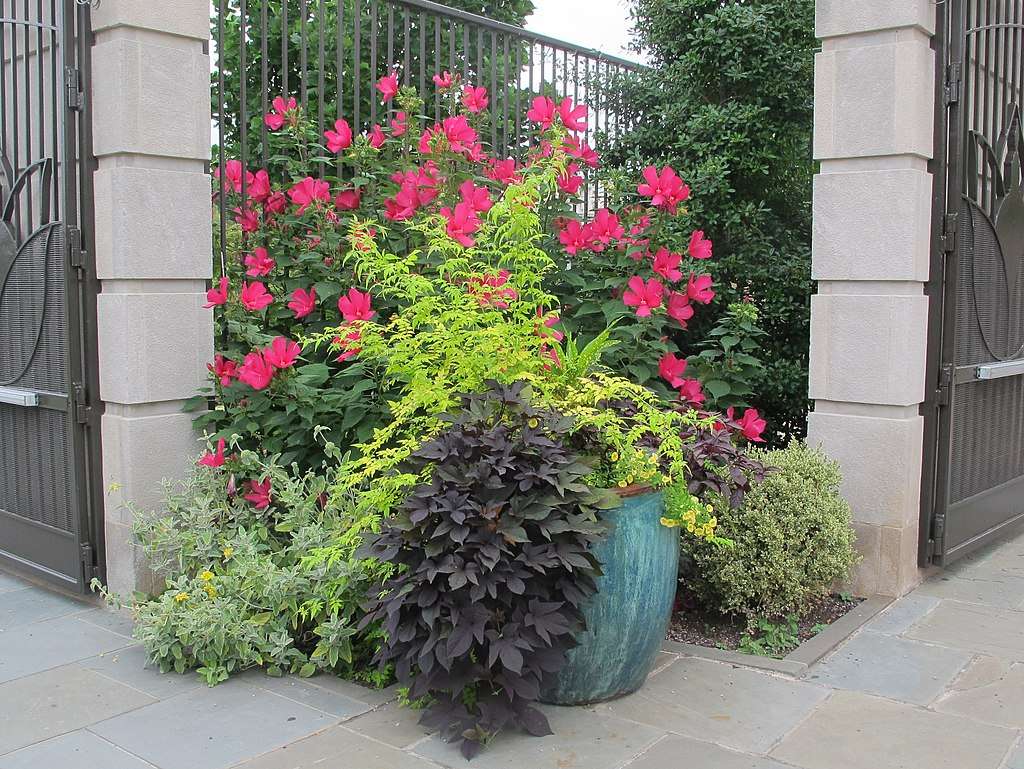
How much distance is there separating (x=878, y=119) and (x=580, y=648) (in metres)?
2.82

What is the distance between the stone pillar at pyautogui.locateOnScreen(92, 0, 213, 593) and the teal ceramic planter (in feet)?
7.10

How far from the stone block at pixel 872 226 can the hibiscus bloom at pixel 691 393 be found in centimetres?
79

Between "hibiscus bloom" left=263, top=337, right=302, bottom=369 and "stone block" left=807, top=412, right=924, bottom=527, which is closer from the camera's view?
"hibiscus bloom" left=263, top=337, right=302, bottom=369

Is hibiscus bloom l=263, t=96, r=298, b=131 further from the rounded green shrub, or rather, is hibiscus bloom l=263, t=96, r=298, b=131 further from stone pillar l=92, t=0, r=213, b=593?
the rounded green shrub

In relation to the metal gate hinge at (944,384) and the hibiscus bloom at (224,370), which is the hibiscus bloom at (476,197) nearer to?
the hibiscus bloom at (224,370)

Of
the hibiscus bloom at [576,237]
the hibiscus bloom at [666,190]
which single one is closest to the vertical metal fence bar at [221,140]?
the hibiscus bloom at [576,237]

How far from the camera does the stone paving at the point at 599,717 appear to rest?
10.7 feet

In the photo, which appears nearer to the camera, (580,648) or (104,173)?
(580,648)

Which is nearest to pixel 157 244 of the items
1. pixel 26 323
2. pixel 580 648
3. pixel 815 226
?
pixel 26 323

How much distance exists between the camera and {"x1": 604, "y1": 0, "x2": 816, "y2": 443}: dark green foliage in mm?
5992

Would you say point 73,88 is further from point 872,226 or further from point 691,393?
point 872,226

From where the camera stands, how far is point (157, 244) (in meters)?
4.54

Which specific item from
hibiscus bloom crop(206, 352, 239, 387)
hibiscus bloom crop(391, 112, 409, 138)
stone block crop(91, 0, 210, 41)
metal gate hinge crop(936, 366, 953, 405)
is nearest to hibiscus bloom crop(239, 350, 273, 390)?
hibiscus bloom crop(206, 352, 239, 387)

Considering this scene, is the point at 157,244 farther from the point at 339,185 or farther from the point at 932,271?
the point at 932,271
